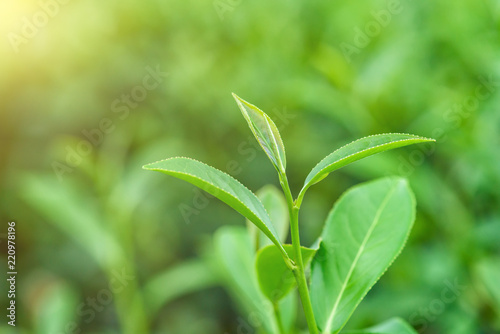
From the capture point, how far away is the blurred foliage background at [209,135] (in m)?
1.51

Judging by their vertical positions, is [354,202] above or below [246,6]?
below

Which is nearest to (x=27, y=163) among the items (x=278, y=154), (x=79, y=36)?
(x=79, y=36)

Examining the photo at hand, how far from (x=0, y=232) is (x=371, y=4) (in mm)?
1865

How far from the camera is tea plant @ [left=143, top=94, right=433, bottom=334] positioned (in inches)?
23.2

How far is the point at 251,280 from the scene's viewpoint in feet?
3.44

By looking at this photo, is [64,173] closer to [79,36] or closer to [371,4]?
[79,36]

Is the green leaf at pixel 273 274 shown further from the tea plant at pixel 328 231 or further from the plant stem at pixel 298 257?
the plant stem at pixel 298 257

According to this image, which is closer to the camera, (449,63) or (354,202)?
(354,202)

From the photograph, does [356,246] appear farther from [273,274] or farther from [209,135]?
[209,135]

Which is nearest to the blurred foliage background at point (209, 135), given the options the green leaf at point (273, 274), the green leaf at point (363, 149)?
the green leaf at point (273, 274)

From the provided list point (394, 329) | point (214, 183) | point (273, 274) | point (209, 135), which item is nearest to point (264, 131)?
point (214, 183)

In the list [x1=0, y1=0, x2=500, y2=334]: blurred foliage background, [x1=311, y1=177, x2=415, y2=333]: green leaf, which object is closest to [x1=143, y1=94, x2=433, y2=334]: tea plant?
[x1=311, y1=177, x2=415, y2=333]: green leaf

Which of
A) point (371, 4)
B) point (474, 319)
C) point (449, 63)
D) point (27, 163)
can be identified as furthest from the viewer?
point (27, 163)

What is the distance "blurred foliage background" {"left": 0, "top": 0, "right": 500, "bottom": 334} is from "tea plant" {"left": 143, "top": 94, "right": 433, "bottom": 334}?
579 mm
